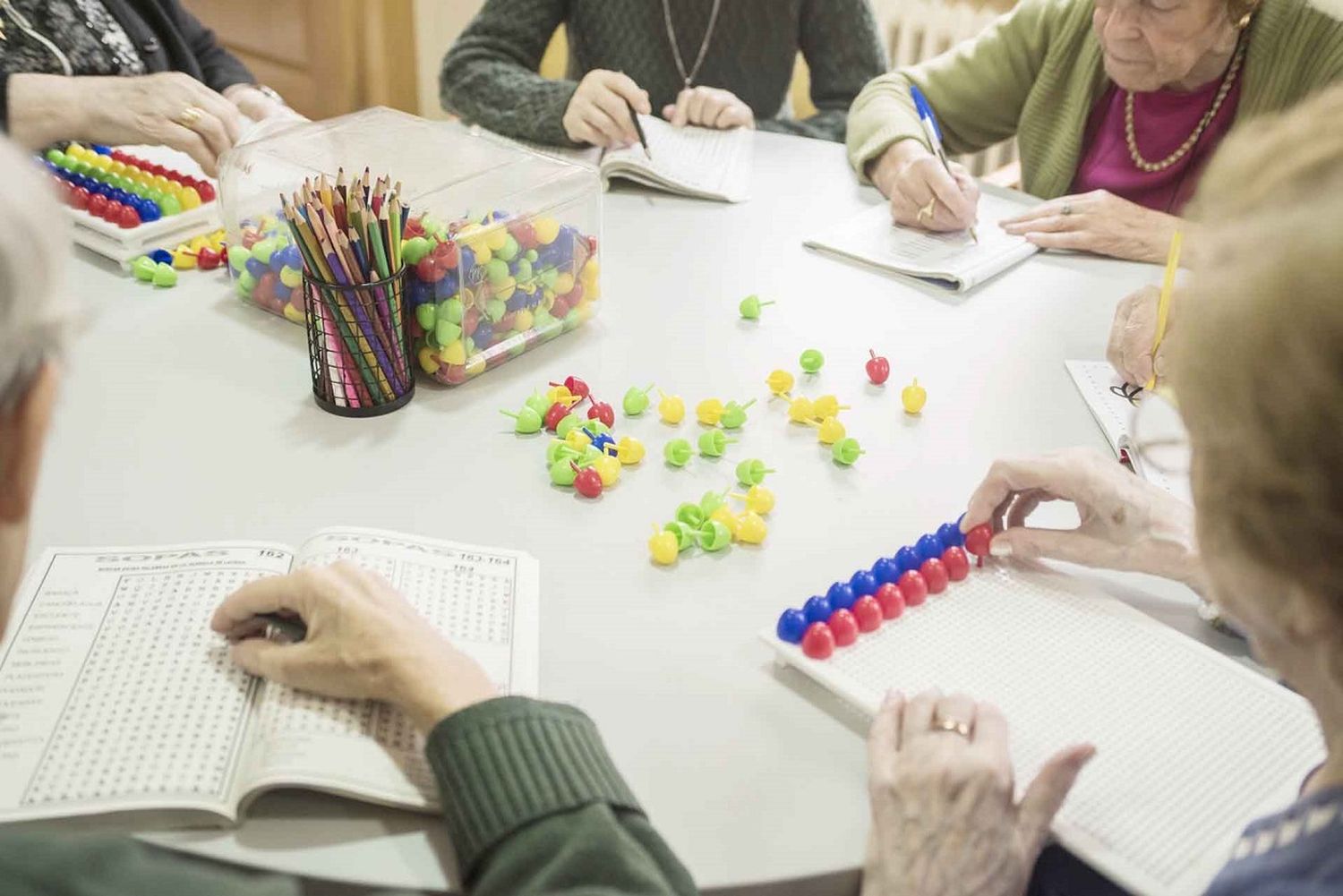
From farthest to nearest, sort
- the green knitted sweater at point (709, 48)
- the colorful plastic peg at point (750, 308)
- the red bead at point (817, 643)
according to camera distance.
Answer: the green knitted sweater at point (709, 48) < the colorful plastic peg at point (750, 308) < the red bead at point (817, 643)

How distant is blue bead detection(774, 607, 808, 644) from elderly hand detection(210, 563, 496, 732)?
229 mm

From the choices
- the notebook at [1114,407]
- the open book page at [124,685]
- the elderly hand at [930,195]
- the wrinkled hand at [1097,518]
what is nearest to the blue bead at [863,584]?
the wrinkled hand at [1097,518]

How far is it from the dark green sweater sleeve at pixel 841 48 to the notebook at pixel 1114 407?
101 cm

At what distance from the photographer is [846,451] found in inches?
45.9

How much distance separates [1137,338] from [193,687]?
1014 millimetres

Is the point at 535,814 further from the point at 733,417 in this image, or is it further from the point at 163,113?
the point at 163,113

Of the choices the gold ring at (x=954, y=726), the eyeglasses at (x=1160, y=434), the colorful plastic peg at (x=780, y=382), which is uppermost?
the eyeglasses at (x=1160, y=434)

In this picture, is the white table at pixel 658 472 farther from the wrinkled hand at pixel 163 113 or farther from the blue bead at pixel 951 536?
the wrinkled hand at pixel 163 113

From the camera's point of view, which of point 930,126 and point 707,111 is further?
point 707,111

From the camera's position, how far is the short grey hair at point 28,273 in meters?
0.55

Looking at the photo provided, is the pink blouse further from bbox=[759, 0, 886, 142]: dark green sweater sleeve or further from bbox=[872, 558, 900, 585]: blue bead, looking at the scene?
bbox=[872, 558, 900, 585]: blue bead

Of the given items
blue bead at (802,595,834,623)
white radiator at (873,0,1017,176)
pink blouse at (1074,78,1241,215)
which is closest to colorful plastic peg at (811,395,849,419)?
blue bead at (802,595,834,623)

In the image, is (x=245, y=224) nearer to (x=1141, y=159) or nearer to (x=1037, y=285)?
(x=1037, y=285)

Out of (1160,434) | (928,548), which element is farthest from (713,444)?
(1160,434)
